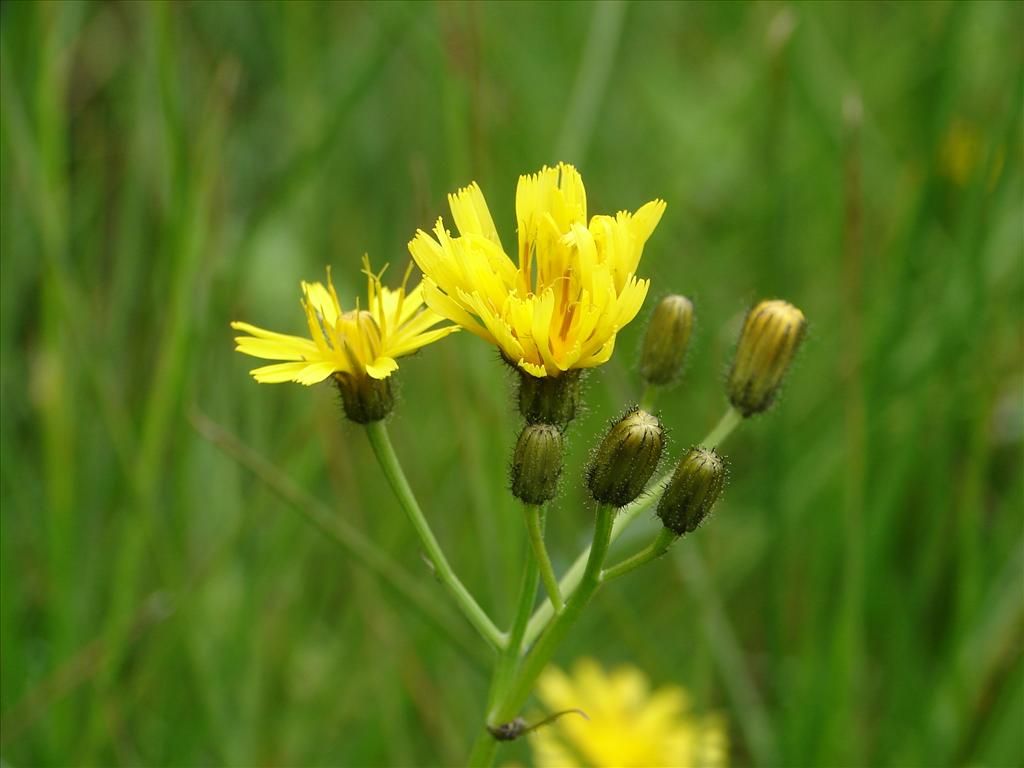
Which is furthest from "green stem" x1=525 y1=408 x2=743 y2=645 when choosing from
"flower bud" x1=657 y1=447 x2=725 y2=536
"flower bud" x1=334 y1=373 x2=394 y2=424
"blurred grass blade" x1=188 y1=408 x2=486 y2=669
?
"blurred grass blade" x1=188 y1=408 x2=486 y2=669

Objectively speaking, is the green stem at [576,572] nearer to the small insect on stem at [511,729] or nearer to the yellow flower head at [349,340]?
the small insect on stem at [511,729]

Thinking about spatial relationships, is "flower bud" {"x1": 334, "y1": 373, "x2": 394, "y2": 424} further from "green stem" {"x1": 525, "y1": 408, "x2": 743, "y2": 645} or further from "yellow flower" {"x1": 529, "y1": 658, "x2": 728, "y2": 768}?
"yellow flower" {"x1": 529, "y1": 658, "x2": 728, "y2": 768}

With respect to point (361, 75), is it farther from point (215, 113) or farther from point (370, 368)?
point (370, 368)

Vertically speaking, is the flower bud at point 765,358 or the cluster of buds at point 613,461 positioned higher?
the flower bud at point 765,358

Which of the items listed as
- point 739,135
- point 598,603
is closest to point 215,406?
point 598,603

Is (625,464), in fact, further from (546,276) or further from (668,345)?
(668,345)

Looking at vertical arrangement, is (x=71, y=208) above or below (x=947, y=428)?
above

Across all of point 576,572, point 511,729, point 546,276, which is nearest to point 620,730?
point 576,572

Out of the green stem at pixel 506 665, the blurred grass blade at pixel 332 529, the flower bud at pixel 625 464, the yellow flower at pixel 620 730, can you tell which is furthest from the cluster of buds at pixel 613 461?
the yellow flower at pixel 620 730
